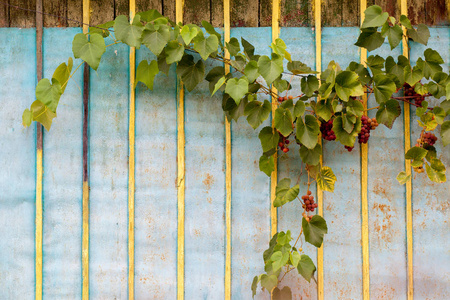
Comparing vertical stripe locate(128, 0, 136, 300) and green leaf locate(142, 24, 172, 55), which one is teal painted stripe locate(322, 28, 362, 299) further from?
vertical stripe locate(128, 0, 136, 300)

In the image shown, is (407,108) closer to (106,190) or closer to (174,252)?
(174,252)

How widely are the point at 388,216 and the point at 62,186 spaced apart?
1.55 metres

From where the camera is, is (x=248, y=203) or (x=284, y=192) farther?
(x=248, y=203)

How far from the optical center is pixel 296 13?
1785 millimetres

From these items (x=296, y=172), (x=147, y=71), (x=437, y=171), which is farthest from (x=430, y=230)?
(x=147, y=71)

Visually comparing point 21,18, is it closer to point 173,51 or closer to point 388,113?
point 173,51

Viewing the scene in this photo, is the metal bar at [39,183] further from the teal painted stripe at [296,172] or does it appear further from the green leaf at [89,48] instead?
the teal painted stripe at [296,172]

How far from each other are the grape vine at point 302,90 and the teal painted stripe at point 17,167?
0.24m

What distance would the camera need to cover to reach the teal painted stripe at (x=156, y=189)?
1753 mm

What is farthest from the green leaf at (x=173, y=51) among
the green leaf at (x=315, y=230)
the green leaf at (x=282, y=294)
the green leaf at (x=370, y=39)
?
the green leaf at (x=282, y=294)

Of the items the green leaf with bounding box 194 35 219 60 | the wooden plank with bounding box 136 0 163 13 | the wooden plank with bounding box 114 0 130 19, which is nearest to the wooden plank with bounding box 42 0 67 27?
the wooden plank with bounding box 114 0 130 19

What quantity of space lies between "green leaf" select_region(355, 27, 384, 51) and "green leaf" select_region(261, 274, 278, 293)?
109cm

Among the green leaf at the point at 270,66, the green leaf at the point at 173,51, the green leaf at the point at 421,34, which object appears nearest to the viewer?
the green leaf at the point at 270,66

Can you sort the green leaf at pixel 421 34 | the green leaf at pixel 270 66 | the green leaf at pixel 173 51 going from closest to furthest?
the green leaf at pixel 270 66 → the green leaf at pixel 173 51 → the green leaf at pixel 421 34
